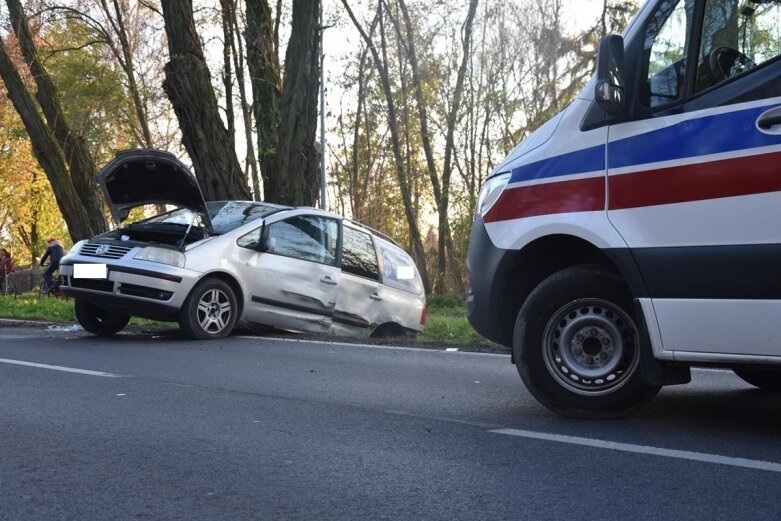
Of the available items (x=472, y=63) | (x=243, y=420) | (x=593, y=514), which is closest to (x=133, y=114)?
(x=472, y=63)

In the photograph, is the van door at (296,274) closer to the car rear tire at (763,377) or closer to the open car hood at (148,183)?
the open car hood at (148,183)

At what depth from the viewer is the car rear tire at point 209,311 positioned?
439 inches

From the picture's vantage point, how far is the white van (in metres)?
4.82

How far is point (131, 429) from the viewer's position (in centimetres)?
549

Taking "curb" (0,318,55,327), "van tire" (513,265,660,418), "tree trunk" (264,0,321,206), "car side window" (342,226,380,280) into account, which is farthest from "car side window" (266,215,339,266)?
"van tire" (513,265,660,418)

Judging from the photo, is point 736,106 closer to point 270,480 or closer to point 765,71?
point 765,71

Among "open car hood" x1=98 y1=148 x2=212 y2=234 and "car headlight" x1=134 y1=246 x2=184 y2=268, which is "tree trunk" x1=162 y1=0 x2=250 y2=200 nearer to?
"open car hood" x1=98 y1=148 x2=212 y2=234

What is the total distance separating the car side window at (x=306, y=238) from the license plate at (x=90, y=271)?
6.03 feet

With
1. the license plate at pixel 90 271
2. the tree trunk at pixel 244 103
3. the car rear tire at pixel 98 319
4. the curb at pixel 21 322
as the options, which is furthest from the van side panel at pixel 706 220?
the tree trunk at pixel 244 103

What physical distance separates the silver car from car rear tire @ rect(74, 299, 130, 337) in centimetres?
1

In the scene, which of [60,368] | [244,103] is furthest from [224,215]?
[244,103]

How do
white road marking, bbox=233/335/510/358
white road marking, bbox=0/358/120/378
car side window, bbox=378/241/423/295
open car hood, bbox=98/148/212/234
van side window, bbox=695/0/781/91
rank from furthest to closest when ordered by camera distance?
car side window, bbox=378/241/423/295 → open car hood, bbox=98/148/212/234 → white road marking, bbox=233/335/510/358 → white road marking, bbox=0/358/120/378 → van side window, bbox=695/0/781/91

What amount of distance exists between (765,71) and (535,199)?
1.39 m

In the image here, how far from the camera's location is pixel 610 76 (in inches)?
209
